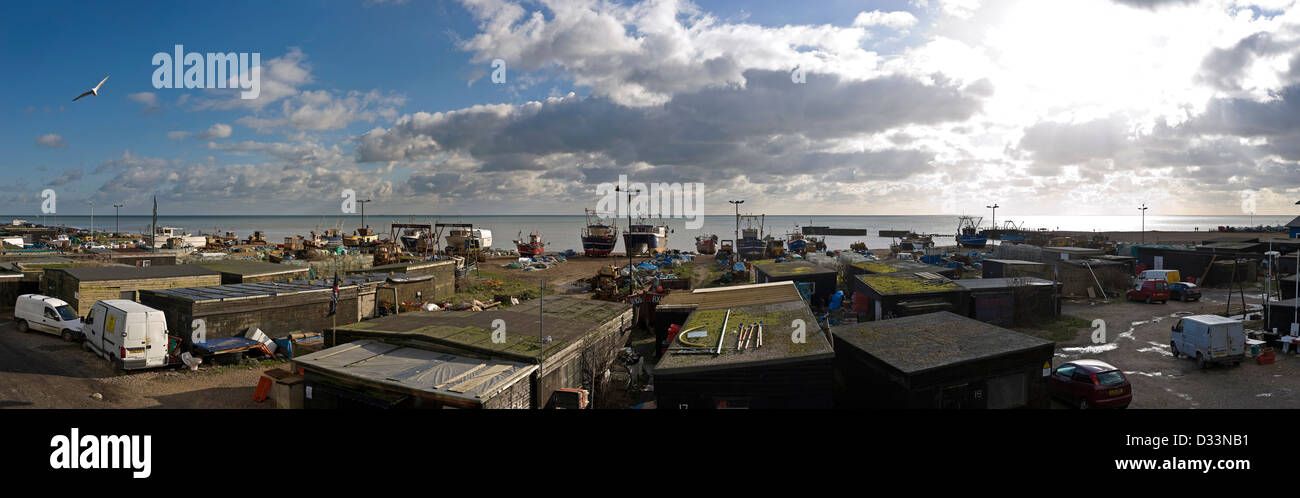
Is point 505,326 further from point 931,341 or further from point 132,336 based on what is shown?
point 132,336

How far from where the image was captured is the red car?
1416cm

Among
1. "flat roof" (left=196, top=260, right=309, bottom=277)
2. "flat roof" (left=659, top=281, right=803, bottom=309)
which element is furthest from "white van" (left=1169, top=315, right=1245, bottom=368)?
"flat roof" (left=196, top=260, right=309, bottom=277)

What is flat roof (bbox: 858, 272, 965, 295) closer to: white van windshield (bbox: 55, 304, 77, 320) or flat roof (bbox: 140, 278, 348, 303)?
flat roof (bbox: 140, 278, 348, 303)

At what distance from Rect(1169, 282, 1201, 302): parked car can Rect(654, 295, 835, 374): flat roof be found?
2788 centimetres

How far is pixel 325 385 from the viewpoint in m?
12.4

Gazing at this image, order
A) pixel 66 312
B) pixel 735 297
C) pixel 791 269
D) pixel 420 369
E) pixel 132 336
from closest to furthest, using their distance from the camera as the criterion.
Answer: pixel 420 369, pixel 132 336, pixel 66 312, pixel 735 297, pixel 791 269

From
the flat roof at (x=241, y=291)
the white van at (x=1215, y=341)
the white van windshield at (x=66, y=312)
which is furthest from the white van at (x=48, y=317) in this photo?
the white van at (x=1215, y=341)

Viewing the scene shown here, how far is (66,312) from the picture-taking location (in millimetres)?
21656

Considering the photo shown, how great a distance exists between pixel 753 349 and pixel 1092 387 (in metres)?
8.74

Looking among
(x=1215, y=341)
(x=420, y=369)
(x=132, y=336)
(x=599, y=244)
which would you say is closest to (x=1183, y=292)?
(x=1215, y=341)

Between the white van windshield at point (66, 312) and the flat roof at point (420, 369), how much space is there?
634 inches
